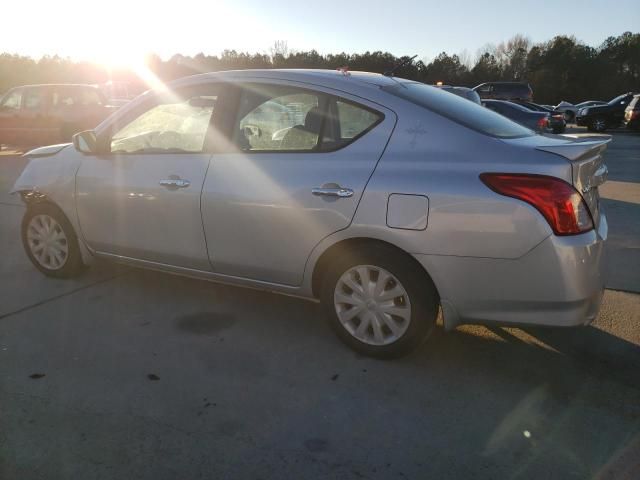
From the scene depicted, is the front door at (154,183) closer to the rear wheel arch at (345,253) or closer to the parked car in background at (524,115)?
the rear wheel arch at (345,253)

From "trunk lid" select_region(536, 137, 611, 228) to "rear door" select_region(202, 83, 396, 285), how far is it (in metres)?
0.90

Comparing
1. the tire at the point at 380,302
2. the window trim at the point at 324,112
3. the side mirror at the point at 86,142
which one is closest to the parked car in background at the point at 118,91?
the side mirror at the point at 86,142

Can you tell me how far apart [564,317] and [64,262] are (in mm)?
3851

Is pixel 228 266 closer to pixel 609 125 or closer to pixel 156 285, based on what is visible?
pixel 156 285

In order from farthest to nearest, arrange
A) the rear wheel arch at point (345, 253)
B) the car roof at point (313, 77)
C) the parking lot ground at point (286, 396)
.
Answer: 1. the car roof at point (313, 77)
2. the rear wheel arch at point (345, 253)
3. the parking lot ground at point (286, 396)

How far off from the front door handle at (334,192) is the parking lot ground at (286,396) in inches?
39.6

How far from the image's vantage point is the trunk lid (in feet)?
8.84

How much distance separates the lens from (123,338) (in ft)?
11.7

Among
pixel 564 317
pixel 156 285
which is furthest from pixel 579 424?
pixel 156 285

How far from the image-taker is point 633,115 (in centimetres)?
2150

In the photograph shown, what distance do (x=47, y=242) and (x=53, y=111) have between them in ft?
37.6

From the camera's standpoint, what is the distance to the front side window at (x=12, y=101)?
1471cm

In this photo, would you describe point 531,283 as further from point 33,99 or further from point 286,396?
point 33,99

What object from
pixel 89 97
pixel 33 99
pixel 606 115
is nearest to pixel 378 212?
pixel 89 97
